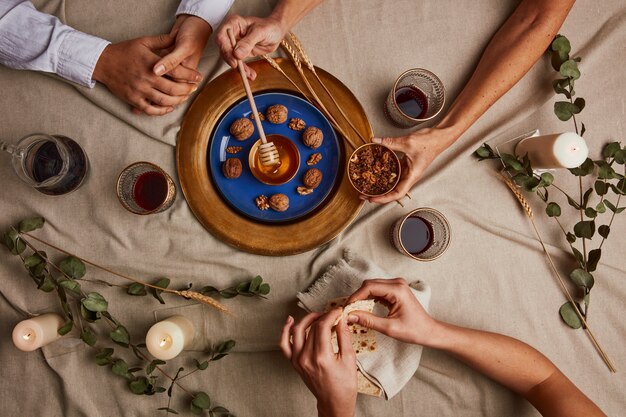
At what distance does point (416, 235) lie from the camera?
1.11 m

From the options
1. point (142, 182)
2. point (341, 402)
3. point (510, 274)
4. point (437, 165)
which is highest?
point (437, 165)

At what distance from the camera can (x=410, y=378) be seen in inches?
42.8

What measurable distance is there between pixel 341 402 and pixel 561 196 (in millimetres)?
799

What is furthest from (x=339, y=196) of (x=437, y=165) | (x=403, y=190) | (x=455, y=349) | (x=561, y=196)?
(x=561, y=196)

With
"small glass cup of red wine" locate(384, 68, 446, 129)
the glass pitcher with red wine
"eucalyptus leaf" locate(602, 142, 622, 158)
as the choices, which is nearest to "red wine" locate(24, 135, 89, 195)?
the glass pitcher with red wine

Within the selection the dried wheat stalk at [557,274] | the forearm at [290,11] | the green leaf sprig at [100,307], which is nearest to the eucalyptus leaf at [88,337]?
the green leaf sprig at [100,307]

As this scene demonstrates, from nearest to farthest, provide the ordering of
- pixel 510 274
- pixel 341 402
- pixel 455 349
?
pixel 341 402 < pixel 455 349 < pixel 510 274

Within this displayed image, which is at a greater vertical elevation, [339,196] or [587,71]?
[587,71]

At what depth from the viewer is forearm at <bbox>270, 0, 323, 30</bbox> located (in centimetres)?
107

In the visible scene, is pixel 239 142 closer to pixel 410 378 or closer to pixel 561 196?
pixel 410 378

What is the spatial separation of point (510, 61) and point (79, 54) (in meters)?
1.10

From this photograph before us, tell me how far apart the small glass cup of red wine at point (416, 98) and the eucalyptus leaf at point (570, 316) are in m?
0.61

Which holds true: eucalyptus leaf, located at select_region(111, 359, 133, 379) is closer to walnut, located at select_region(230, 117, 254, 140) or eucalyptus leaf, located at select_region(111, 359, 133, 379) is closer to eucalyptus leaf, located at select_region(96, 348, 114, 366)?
eucalyptus leaf, located at select_region(96, 348, 114, 366)

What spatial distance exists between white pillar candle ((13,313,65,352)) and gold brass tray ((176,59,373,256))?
1.48 ft
